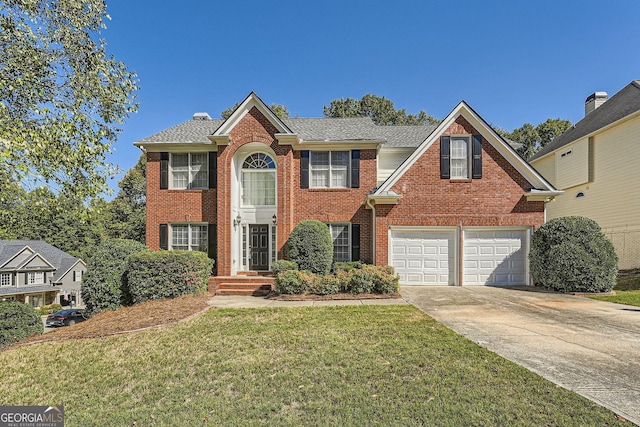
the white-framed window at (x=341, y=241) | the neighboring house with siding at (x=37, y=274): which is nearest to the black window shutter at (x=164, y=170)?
the white-framed window at (x=341, y=241)

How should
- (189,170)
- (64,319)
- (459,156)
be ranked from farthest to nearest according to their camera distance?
(64,319)
(189,170)
(459,156)

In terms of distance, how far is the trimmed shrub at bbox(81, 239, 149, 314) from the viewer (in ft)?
33.7

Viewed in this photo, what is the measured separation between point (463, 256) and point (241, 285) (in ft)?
29.0

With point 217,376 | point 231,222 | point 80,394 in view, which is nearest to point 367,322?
point 217,376

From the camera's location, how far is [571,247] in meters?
11.1

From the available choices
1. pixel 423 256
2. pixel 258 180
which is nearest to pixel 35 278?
pixel 258 180

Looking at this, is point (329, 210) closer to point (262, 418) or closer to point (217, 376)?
point (217, 376)

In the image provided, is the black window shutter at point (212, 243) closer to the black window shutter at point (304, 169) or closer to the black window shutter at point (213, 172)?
the black window shutter at point (213, 172)

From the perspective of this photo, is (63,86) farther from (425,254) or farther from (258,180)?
(425,254)

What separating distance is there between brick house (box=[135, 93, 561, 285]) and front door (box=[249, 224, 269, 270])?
0.15 ft

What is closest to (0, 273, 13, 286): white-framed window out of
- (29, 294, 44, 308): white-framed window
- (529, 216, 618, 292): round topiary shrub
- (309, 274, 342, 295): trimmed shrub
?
(29, 294, 44, 308): white-framed window

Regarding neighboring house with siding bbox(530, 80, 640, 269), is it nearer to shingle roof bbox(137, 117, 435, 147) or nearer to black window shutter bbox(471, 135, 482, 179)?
black window shutter bbox(471, 135, 482, 179)

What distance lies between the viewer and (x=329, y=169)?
14242 mm

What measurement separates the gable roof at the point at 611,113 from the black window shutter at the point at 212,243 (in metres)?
20.5
